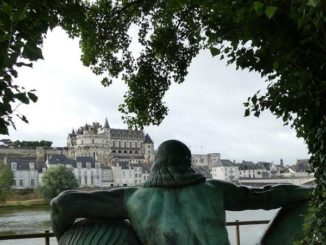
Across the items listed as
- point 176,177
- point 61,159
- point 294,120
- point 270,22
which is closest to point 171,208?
point 176,177

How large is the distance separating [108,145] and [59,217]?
105 meters

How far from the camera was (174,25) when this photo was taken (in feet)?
22.3

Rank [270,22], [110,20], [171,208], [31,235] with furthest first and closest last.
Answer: [110,20], [31,235], [171,208], [270,22]

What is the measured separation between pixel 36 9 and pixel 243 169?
344ft

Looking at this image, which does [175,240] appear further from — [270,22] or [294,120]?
[270,22]

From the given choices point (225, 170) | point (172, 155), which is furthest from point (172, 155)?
point (225, 170)

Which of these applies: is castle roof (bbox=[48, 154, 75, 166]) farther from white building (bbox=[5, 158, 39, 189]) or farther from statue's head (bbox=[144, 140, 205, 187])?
statue's head (bbox=[144, 140, 205, 187])

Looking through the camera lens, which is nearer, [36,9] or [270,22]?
[270,22]

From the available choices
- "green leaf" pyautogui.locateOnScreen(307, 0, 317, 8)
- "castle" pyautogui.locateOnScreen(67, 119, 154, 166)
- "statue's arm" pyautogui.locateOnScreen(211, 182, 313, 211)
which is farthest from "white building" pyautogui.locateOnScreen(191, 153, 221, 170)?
"green leaf" pyautogui.locateOnScreen(307, 0, 317, 8)

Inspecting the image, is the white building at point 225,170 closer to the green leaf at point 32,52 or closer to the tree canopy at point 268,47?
the tree canopy at point 268,47

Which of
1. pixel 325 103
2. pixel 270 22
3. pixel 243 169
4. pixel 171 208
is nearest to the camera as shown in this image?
pixel 270 22

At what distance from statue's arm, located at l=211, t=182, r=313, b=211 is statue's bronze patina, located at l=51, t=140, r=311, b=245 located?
0.06 feet

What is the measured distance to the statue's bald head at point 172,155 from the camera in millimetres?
2924

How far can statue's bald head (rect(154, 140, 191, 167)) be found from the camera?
2.92 metres
